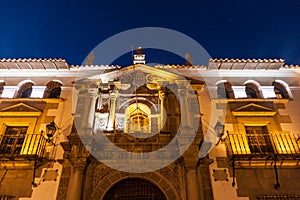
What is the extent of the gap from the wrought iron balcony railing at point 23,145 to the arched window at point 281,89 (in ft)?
→ 37.8

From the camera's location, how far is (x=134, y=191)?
1084cm

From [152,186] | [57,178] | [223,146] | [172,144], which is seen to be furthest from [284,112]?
[57,178]

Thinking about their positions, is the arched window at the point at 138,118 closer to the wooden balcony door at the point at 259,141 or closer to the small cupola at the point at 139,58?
the small cupola at the point at 139,58

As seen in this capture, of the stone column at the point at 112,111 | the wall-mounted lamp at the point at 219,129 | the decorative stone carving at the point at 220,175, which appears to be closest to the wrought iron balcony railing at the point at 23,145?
the stone column at the point at 112,111

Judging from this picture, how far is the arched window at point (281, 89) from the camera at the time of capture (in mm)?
14094

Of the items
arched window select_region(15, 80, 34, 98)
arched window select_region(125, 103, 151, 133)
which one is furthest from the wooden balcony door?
arched window select_region(15, 80, 34, 98)

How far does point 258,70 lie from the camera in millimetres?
14812

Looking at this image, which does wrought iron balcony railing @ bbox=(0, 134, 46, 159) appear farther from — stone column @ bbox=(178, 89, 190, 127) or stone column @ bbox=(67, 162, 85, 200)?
stone column @ bbox=(178, 89, 190, 127)

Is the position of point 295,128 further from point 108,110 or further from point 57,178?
point 57,178

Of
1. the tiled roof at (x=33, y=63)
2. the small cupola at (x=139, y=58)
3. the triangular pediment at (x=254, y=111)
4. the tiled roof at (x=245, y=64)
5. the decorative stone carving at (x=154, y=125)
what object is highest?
the small cupola at (x=139, y=58)

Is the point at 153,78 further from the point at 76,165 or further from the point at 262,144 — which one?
the point at 262,144

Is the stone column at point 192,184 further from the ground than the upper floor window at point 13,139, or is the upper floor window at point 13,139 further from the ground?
the upper floor window at point 13,139

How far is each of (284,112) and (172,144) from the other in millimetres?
5984

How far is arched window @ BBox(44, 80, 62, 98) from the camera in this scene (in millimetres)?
13879
